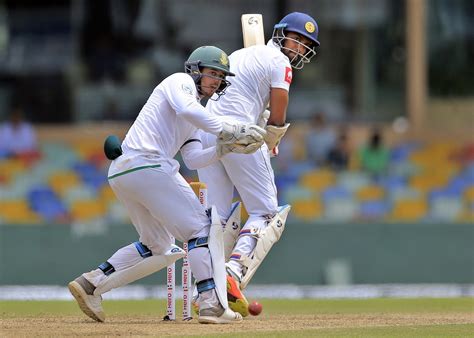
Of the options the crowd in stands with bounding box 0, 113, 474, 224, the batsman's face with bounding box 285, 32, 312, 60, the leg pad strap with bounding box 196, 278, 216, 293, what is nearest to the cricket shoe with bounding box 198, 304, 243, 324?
the leg pad strap with bounding box 196, 278, 216, 293

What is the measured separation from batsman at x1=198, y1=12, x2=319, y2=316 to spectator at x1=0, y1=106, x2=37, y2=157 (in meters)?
9.13

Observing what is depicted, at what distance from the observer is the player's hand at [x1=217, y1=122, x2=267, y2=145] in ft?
24.6

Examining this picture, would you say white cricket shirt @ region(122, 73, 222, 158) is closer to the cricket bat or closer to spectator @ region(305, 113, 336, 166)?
the cricket bat

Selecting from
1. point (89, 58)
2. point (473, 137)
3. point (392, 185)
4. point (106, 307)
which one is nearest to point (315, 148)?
point (392, 185)

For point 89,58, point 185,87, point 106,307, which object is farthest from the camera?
point 89,58

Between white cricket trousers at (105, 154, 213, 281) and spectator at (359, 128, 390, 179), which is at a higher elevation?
white cricket trousers at (105, 154, 213, 281)

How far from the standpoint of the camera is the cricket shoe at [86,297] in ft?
25.8

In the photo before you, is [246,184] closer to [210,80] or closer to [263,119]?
[263,119]

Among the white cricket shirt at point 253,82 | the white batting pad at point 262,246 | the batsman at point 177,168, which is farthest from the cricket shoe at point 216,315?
the white cricket shirt at point 253,82

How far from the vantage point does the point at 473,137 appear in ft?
61.4

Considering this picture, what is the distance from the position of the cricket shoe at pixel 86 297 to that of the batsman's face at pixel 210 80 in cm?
151

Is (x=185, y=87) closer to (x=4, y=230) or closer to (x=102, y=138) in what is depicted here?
(x=4, y=230)

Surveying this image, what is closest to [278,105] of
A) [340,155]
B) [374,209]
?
[374,209]

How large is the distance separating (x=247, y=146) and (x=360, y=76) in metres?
11.7
